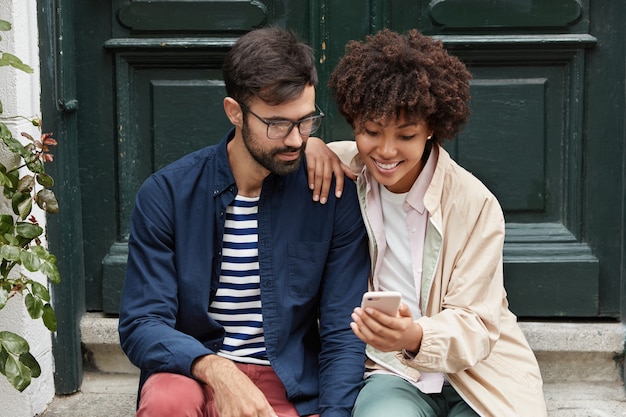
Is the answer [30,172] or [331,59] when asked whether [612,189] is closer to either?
[331,59]

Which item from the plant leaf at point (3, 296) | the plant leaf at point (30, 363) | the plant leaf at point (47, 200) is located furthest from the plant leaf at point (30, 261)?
the plant leaf at point (30, 363)

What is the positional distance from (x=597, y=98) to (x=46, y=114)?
2.00 metres

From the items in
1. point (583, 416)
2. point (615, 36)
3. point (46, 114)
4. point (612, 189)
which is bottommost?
point (583, 416)

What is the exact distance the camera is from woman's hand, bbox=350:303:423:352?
2.85 m

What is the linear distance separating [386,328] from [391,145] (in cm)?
57

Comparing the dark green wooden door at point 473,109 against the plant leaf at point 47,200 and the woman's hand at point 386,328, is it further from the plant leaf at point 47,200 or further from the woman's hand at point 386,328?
the woman's hand at point 386,328

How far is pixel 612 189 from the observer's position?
4094 mm

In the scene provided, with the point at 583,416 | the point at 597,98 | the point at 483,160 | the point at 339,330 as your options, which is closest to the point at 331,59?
the point at 483,160

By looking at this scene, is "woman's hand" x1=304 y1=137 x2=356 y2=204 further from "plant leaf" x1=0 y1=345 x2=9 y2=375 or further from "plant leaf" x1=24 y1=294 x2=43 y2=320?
"plant leaf" x1=0 y1=345 x2=9 y2=375

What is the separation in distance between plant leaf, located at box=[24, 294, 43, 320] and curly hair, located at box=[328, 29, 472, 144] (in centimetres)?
116

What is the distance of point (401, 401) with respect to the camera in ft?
10.2

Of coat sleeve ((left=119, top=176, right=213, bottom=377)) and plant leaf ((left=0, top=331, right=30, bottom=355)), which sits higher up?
coat sleeve ((left=119, top=176, right=213, bottom=377))

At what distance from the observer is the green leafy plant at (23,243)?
136 inches

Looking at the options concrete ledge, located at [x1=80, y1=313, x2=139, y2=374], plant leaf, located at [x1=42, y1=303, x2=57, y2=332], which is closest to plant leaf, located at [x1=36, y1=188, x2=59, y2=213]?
plant leaf, located at [x1=42, y1=303, x2=57, y2=332]
